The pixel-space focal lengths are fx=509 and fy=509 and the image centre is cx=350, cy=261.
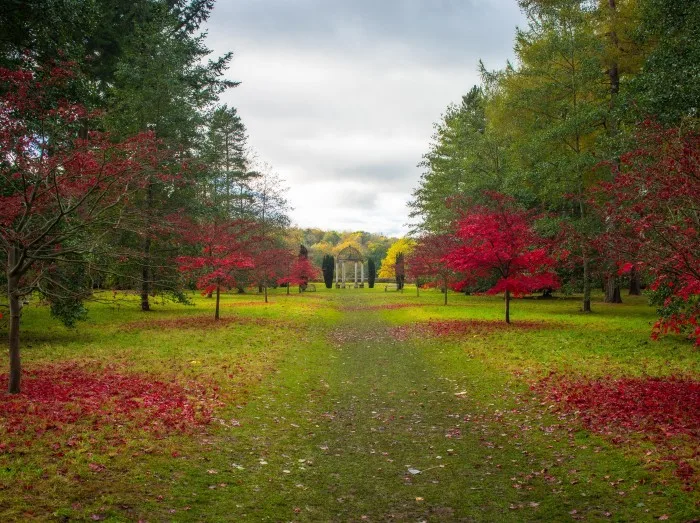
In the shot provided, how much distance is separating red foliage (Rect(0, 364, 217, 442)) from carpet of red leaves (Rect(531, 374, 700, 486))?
207 inches

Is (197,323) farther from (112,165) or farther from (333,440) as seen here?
(333,440)

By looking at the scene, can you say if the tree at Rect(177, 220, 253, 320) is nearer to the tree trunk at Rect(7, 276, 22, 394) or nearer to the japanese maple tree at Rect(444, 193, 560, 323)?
the japanese maple tree at Rect(444, 193, 560, 323)

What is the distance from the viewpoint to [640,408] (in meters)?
7.05

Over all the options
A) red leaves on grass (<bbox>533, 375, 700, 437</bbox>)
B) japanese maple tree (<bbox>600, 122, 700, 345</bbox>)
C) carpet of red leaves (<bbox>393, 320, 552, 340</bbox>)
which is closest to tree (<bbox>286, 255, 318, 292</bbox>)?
carpet of red leaves (<bbox>393, 320, 552, 340</bbox>)

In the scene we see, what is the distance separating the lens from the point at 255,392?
28.5ft

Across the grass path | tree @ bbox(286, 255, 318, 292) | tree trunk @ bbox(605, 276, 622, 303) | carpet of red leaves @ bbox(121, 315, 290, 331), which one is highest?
tree @ bbox(286, 255, 318, 292)

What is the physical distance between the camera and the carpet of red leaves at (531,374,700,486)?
18.8ft

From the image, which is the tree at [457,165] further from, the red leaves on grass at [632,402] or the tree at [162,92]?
the red leaves on grass at [632,402]

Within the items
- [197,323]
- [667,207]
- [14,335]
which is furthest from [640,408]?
[197,323]

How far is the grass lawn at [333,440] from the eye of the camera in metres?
4.38

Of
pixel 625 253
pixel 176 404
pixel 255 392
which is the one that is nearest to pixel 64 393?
pixel 176 404

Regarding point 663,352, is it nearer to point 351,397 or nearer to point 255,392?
point 351,397

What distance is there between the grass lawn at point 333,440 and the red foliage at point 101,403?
0.04m

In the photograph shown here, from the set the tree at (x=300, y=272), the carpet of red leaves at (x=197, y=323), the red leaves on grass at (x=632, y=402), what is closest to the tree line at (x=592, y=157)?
the red leaves on grass at (x=632, y=402)
